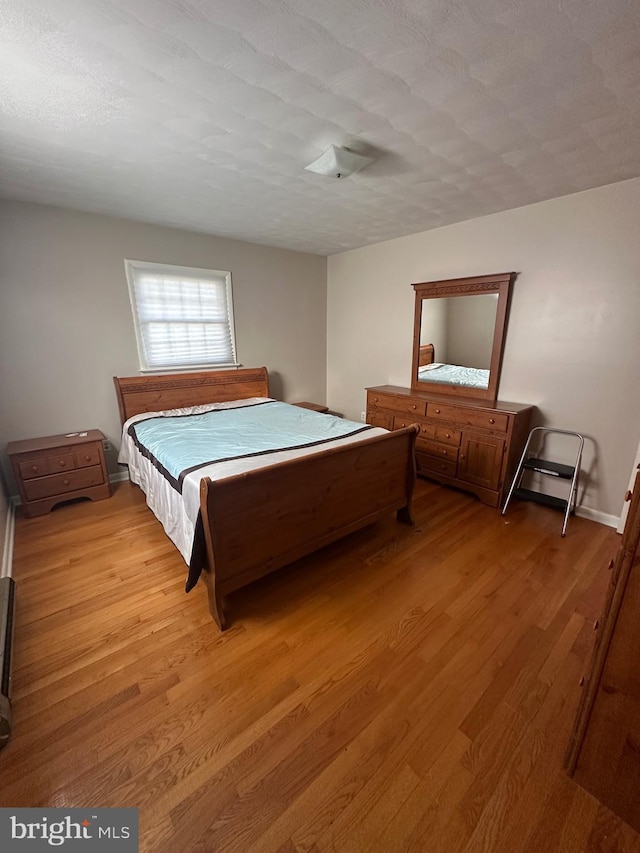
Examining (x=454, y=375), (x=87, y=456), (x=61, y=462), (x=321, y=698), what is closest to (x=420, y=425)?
(x=454, y=375)

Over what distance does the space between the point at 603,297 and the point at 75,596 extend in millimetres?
4007

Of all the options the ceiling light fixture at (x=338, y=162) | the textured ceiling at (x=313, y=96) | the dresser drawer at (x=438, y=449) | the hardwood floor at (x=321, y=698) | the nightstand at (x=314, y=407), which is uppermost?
the textured ceiling at (x=313, y=96)

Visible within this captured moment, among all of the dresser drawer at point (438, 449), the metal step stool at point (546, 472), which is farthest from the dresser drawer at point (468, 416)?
the metal step stool at point (546, 472)

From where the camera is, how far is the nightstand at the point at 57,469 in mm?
2668

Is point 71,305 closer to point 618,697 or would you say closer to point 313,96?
point 313,96

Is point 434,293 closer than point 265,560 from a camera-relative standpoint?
No

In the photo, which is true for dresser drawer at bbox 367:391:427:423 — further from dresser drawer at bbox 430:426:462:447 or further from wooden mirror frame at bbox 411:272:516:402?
wooden mirror frame at bbox 411:272:516:402

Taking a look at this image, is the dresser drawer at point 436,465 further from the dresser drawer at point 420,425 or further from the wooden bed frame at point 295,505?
the wooden bed frame at point 295,505

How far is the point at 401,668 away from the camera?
1510 millimetres

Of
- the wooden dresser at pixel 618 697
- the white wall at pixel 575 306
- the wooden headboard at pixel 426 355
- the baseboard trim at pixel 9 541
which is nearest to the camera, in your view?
the wooden dresser at pixel 618 697

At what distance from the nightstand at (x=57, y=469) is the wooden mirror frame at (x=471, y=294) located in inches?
128

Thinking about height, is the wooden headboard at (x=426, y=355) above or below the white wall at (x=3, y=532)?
above

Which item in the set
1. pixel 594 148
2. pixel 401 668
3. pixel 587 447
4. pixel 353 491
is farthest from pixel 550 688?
pixel 594 148

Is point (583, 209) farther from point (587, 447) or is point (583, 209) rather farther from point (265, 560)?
point (265, 560)
